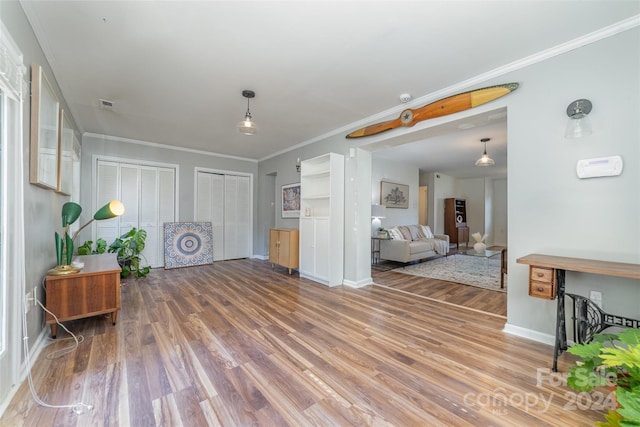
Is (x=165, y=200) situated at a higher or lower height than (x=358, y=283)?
higher

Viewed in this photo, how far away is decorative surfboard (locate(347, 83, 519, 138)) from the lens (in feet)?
8.00

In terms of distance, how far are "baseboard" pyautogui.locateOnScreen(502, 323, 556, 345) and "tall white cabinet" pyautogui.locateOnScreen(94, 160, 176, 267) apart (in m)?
5.75

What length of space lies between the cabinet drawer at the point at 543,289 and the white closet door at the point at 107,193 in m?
6.10

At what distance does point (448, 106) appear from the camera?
275cm

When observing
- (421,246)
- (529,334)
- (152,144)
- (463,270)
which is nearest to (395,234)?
(421,246)

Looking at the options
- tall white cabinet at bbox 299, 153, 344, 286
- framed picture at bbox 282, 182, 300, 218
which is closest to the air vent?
tall white cabinet at bbox 299, 153, 344, 286

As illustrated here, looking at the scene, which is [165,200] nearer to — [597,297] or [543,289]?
[543,289]

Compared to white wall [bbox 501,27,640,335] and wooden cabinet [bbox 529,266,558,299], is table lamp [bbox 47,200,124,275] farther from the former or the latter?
white wall [bbox 501,27,640,335]

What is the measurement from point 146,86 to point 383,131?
114 inches

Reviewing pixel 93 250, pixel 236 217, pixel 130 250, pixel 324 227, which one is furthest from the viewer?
pixel 236 217

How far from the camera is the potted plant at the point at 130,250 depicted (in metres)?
4.34

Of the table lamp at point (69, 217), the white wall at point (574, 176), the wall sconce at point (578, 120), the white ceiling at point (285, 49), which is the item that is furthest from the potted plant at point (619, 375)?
the table lamp at point (69, 217)

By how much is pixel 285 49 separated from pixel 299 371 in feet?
8.40

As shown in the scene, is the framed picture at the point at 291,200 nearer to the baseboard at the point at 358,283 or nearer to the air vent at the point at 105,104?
the baseboard at the point at 358,283
